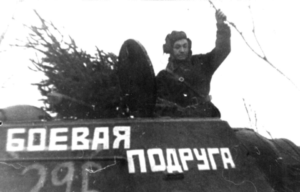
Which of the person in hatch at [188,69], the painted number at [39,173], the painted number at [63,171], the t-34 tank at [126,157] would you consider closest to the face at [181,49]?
the person in hatch at [188,69]

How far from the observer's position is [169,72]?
5117 mm

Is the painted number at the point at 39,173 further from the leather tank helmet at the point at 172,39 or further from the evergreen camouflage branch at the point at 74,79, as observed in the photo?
the leather tank helmet at the point at 172,39

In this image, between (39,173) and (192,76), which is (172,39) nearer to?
(192,76)

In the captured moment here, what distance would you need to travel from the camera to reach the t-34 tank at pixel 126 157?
322 cm

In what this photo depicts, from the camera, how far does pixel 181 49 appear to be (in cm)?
527

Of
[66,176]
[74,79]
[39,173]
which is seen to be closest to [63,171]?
[66,176]

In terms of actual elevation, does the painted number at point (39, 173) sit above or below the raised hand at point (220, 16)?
below

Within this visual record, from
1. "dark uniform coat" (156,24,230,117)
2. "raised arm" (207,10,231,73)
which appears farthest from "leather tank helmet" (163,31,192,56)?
"raised arm" (207,10,231,73)

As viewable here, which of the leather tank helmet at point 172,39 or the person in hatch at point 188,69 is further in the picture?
the leather tank helmet at point 172,39

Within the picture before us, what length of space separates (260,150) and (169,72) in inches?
60.2

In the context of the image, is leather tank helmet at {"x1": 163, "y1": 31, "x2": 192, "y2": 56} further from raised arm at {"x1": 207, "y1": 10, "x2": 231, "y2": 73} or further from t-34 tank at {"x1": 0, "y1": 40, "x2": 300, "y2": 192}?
t-34 tank at {"x1": 0, "y1": 40, "x2": 300, "y2": 192}

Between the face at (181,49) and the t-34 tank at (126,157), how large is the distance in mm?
1696

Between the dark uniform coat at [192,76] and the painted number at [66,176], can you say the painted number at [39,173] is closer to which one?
the painted number at [66,176]

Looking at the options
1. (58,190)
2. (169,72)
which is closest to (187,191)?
(58,190)
